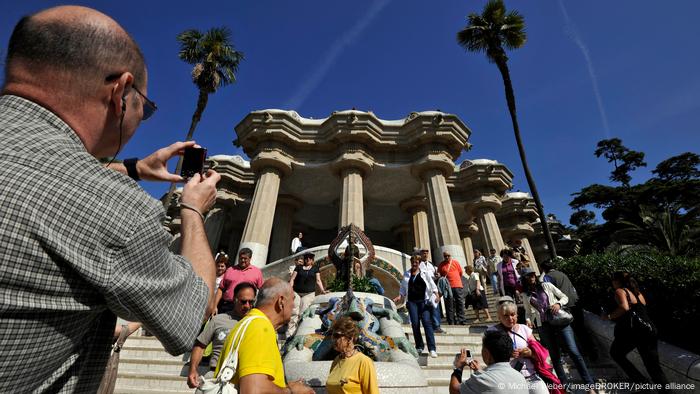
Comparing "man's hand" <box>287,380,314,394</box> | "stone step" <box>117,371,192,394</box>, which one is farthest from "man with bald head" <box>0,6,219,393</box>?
"stone step" <box>117,371,192,394</box>

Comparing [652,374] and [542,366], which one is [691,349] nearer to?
[652,374]

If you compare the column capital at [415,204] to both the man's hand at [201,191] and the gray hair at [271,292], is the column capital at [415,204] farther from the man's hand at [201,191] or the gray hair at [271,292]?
the man's hand at [201,191]

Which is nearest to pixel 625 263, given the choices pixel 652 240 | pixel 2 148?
pixel 2 148

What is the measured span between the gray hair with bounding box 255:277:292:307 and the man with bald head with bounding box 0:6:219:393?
1.41 meters

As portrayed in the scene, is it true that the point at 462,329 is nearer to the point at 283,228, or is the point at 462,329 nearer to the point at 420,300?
the point at 420,300

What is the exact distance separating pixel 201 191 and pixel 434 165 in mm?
18864

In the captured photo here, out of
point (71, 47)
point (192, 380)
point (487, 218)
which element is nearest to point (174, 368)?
point (192, 380)

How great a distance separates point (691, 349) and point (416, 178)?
627 inches

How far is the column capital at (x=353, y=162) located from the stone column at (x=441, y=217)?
3.38 metres

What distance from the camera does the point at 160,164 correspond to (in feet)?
5.52

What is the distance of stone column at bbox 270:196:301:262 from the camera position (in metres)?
21.1

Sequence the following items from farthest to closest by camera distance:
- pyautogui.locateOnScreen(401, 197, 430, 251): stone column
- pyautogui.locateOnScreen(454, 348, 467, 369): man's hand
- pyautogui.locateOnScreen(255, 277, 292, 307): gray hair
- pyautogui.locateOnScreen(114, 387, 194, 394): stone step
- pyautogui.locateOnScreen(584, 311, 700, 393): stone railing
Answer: pyautogui.locateOnScreen(401, 197, 430, 251): stone column, pyautogui.locateOnScreen(114, 387, 194, 394): stone step, pyautogui.locateOnScreen(584, 311, 700, 393): stone railing, pyautogui.locateOnScreen(454, 348, 467, 369): man's hand, pyautogui.locateOnScreen(255, 277, 292, 307): gray hair

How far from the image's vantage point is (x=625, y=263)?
303 inches

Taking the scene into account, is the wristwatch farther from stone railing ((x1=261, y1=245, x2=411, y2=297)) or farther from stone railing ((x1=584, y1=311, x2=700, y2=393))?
stone railing ((x1=261, y1=245, x2=411, y2=297))
